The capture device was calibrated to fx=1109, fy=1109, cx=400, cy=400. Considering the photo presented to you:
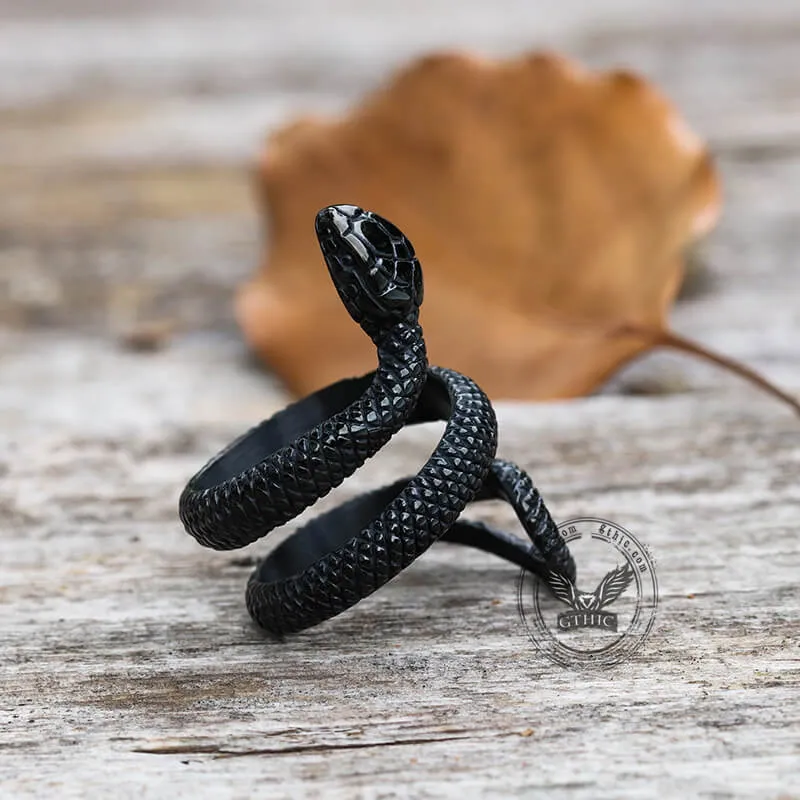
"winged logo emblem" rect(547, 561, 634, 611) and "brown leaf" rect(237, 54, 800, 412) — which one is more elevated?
"brown leaf" rect(237, 54, 800, 412)

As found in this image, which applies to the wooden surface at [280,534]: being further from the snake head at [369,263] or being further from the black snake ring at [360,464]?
the snake head at [369,263]

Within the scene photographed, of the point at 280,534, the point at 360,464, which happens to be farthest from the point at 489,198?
the point at 360,464

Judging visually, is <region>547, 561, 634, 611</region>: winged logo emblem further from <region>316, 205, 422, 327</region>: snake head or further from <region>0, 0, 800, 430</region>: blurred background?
<region>0, 0, 800, 430</region>: blurred background

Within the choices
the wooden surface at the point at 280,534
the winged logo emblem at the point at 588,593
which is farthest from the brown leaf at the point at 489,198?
the winged logo emblem at the point at 588,593

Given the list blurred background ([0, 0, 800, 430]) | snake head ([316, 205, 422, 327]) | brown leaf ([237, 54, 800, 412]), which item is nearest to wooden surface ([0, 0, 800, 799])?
blurred background ([0, 0, 800, 430])

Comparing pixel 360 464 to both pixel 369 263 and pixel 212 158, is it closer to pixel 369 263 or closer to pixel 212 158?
pixel 369 263

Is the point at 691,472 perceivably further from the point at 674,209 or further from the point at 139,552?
the point at 139,552
